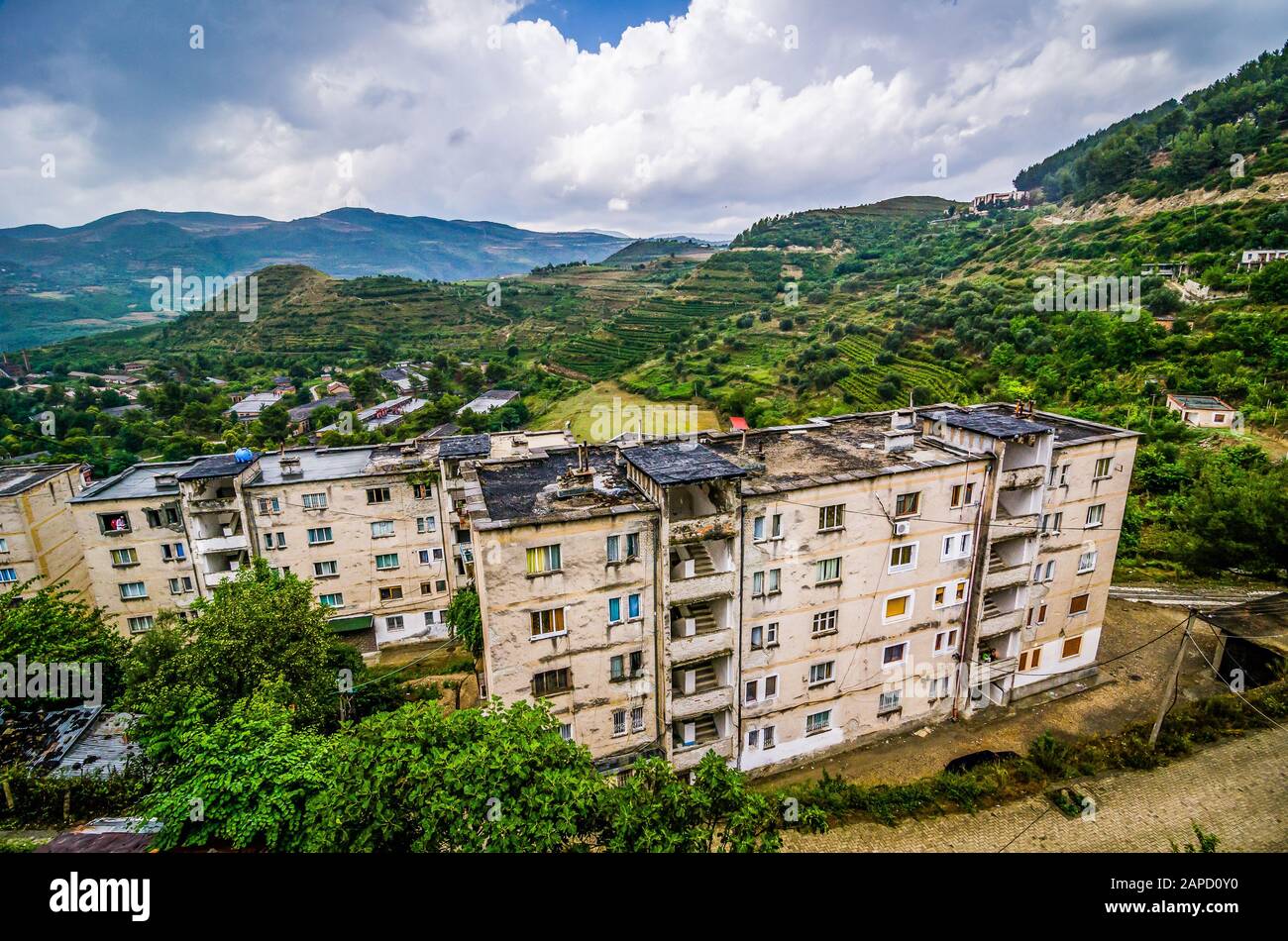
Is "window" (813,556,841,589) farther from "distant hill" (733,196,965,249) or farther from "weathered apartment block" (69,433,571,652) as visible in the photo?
"distant hill" (733,196,965,249)

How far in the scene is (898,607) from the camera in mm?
23656

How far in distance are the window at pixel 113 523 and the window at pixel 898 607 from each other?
34.3 metres

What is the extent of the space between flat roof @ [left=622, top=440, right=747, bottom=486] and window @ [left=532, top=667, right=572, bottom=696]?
6.81m

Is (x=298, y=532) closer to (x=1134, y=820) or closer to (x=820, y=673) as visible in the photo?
(x=820, y=673)

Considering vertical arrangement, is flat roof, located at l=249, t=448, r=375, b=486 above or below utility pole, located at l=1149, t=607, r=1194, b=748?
above

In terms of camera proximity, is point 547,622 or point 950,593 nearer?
point 547,622

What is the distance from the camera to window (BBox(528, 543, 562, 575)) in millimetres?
18656

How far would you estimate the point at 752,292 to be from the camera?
132m

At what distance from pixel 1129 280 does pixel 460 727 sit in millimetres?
81180

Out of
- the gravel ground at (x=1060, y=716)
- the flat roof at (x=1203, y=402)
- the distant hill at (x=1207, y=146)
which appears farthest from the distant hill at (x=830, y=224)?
the gravel ground at (x=1060, y=716)

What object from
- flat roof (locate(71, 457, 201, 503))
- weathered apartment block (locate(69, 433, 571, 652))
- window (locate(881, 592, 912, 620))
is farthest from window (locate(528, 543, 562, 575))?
flat roof (locate(71, 457, 201, 503))

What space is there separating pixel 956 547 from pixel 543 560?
15720 millimetres

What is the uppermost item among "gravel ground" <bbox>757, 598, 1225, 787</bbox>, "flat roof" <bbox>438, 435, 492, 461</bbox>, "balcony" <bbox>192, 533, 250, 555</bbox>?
"flat roof" <bbox>438, 435, 492, 461</bbox>

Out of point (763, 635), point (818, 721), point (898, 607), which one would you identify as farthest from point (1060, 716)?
point (763, 635)
